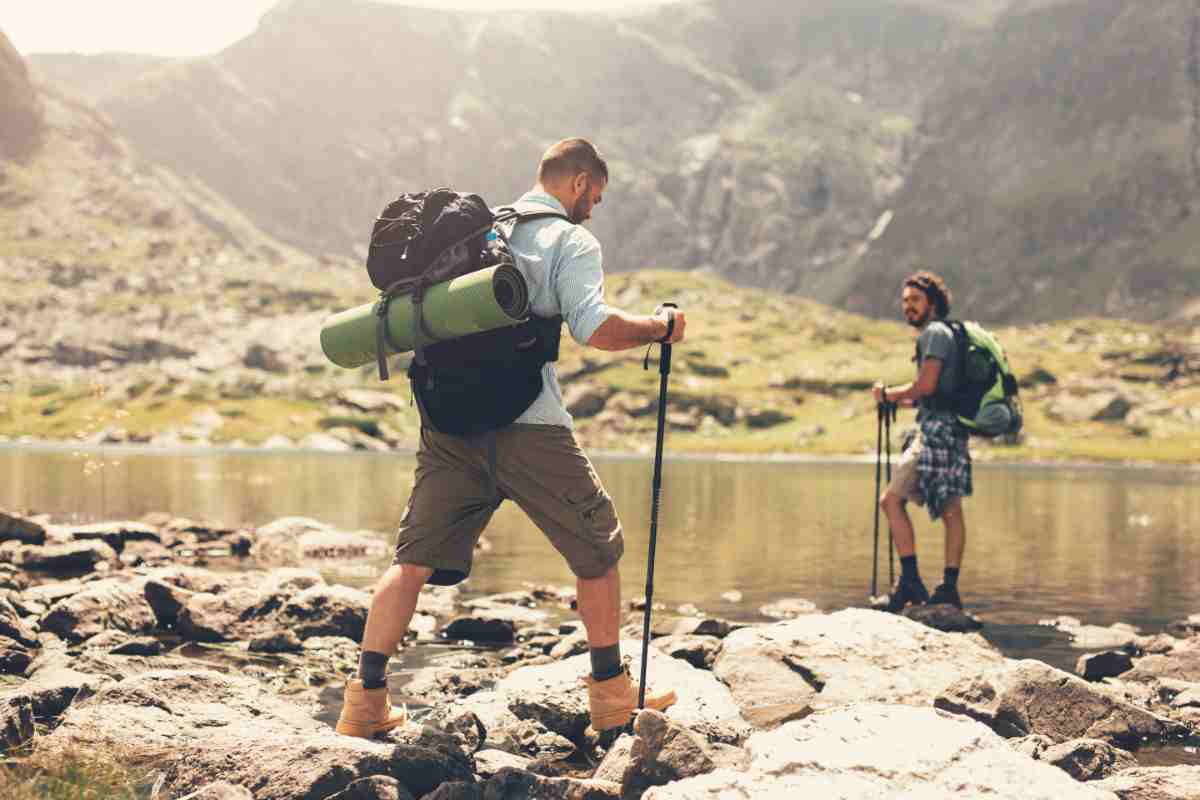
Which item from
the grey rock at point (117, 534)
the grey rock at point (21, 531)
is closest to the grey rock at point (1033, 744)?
the grey rock at point (117, 534)

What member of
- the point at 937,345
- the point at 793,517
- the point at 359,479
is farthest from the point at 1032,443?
the point at 937,345

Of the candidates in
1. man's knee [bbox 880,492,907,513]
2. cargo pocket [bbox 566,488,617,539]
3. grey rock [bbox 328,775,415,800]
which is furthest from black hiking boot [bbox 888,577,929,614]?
grey rock [bbox 328,775,415,800]

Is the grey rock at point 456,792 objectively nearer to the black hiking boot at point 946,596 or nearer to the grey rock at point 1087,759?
the grey rock at point 1087,759

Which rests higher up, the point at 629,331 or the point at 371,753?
the point at 629,331

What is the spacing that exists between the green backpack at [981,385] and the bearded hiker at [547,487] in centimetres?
906

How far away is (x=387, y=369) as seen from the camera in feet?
28.9

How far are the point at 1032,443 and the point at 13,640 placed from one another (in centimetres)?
17945

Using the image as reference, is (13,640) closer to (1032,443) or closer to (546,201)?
(546,201)

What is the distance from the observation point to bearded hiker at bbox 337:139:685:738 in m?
8.57

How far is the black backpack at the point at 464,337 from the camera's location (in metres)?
8.46

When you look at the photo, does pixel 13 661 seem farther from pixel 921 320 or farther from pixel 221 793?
pixel 921 320

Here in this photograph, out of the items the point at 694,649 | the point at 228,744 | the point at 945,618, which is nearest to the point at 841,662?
the point at 694,649

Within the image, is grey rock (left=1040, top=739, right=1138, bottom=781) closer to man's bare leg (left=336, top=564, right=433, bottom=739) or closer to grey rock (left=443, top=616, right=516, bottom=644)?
man's bare leg (left=336, top=564, right=433, bottom=739)

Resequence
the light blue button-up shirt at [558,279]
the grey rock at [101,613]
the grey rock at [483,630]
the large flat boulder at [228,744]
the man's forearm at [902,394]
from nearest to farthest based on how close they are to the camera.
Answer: the large flat boulder at [228,744] < the light blue button-up shirt at [558,279] < the grey rock at [101,613] < the grey rock at [483,630] < the man's forearm at [902,394]
